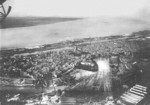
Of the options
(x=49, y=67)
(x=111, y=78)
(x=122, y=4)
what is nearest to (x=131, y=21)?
(x=122, y=4)

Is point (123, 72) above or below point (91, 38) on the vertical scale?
below

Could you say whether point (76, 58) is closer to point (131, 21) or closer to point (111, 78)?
point (111, 78)

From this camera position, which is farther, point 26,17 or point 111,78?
point 26,17

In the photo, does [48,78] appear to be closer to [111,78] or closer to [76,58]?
[76,58]

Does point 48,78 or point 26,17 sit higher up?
point 26,17

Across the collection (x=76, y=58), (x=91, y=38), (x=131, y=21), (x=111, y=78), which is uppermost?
(x=131, y=21)

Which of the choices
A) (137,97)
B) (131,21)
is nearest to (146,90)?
(137,97)
